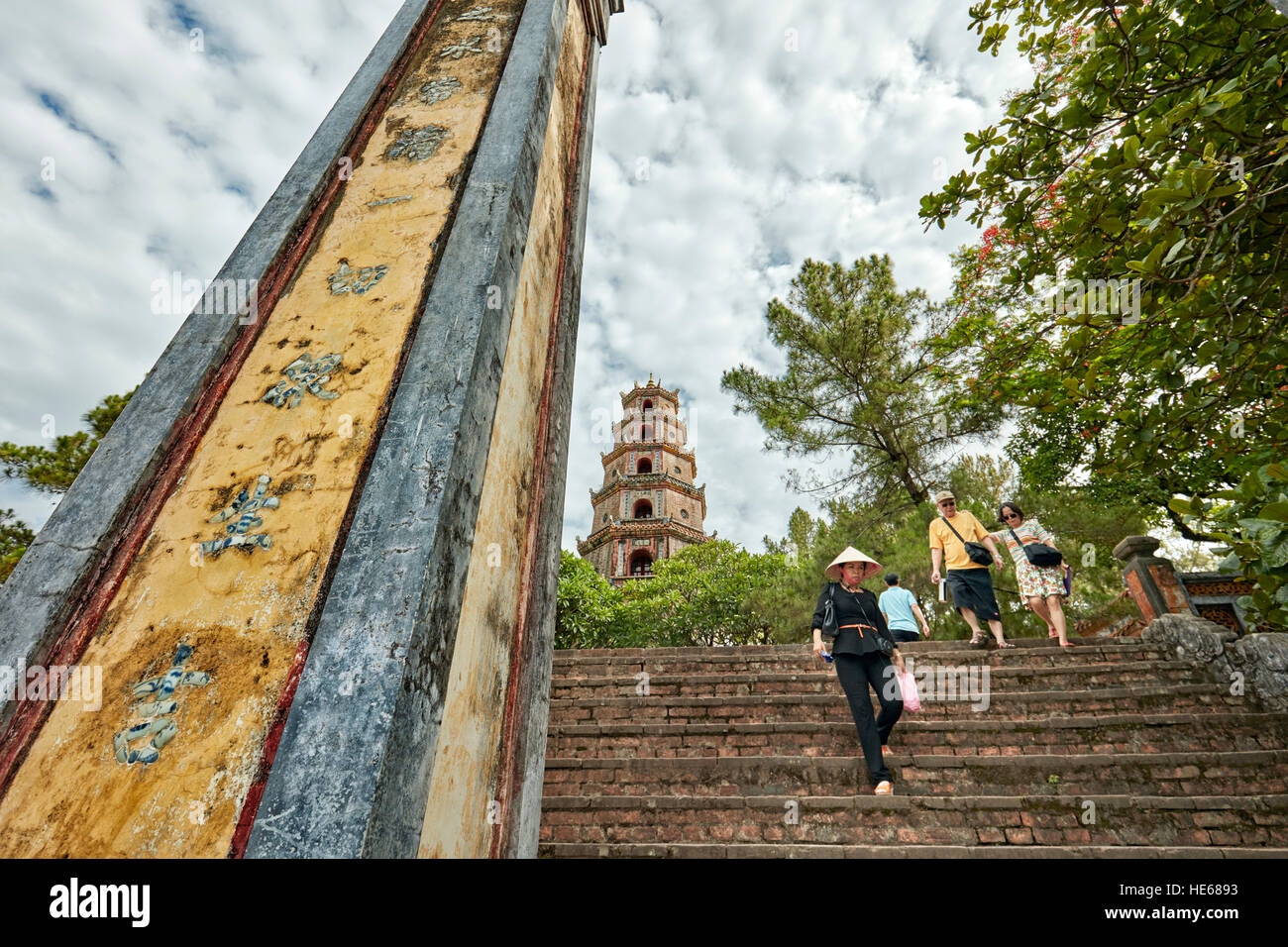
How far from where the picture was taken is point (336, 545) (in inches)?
69.1

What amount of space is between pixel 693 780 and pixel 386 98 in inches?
189

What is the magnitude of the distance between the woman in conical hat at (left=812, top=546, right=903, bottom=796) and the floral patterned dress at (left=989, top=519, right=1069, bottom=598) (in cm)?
242

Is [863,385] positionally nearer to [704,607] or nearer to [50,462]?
[704,607]

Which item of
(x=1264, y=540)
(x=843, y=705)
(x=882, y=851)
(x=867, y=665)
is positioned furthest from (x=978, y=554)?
(x=1264, y=540)

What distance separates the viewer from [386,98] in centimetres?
317

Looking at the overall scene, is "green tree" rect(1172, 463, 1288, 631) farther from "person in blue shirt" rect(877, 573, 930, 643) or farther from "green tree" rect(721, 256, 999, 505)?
"green tree" rect(721, 256, 999, 505)

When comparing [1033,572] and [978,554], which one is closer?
[978,554]

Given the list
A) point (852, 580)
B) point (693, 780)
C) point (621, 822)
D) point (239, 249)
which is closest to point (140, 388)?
point (239, 249)

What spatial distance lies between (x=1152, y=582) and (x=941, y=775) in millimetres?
4285

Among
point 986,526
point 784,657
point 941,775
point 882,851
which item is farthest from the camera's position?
Result: point 986,526

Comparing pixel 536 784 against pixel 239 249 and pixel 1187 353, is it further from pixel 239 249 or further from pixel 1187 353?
pixel 1187 353

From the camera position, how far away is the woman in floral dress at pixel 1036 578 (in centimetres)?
557

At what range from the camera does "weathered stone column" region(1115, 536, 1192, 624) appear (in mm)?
6242

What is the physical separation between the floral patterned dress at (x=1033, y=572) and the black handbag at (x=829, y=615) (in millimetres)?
2544
